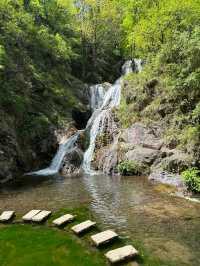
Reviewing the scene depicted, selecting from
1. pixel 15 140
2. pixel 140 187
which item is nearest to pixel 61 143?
pixel 15 140

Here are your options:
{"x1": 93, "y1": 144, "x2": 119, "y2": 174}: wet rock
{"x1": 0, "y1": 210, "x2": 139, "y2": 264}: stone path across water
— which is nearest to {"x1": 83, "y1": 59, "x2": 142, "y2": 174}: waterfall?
{"x1": 93, "y1": 144, "x2": 119, "y2": 174}: wet rock

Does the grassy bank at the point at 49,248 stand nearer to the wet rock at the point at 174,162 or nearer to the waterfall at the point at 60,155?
the wet rock at the point at 174,162

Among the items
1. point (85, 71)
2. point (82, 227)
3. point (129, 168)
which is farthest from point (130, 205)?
point (85, 71)

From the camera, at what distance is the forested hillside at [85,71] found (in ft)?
80.9

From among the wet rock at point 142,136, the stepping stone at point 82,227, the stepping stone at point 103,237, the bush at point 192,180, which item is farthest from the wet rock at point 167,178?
the stepping stone at point 103,237

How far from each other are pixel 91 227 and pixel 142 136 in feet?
46.6

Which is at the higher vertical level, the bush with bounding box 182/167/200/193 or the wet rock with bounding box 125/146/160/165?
the wet rock with bounding box 125/146/160/165

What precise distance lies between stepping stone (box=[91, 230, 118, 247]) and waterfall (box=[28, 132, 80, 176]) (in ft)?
52.6

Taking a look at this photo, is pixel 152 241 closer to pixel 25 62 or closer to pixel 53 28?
pixel 25 62

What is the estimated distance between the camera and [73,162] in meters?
27.5

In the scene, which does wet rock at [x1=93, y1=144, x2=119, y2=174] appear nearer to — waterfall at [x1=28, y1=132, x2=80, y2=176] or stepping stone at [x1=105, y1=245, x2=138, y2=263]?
waterfall at [x1=28, y1=132, x2=80, y2=176]

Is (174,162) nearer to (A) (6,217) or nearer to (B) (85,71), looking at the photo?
(A) (6,217)

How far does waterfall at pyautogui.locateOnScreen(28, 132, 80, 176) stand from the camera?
2752 cm

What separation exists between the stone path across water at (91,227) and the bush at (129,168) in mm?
10566
